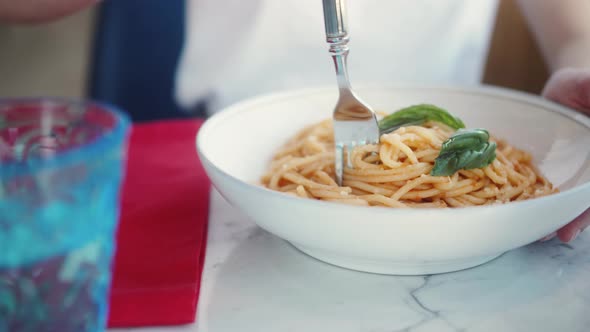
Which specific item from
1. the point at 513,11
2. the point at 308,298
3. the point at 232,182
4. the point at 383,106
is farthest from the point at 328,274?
the point at 513,11

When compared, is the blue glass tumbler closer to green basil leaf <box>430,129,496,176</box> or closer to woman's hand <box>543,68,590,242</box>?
green basil leaf <box>430,129,496,176</box>

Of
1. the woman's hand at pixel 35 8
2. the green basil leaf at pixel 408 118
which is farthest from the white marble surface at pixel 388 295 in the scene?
the woman's hand at pixel 35 8

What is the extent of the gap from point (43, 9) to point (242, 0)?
0.51 m

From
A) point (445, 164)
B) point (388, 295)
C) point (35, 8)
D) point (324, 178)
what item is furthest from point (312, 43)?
point (388, 295)

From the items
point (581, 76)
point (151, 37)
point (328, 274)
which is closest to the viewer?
point (328, 274)

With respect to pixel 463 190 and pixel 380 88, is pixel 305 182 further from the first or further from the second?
pixel 380 88

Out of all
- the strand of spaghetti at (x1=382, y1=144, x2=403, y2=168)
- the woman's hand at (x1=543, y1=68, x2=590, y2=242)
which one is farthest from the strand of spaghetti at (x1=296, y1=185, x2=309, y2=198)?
the woman's hand at (x1=543, y1=68, x2=590, y2=242)

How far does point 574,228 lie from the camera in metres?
0.87

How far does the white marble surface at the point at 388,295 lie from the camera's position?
0.73m

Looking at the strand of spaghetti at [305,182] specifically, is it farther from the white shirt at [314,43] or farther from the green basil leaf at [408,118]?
the white shirt at [314,43]

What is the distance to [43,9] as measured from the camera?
57.2 inches

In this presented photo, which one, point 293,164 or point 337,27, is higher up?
point 337,27

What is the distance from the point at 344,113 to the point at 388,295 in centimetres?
29

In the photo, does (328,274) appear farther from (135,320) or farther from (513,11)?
(513,11)
